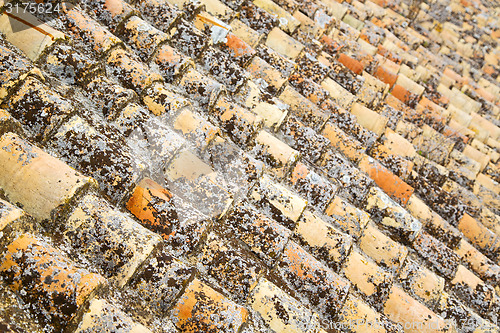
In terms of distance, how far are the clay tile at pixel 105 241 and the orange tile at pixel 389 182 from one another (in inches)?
85.6

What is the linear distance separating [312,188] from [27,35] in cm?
217

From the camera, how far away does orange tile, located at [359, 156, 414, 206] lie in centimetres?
354

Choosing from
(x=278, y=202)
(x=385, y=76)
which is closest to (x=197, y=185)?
(x=278, y=202)

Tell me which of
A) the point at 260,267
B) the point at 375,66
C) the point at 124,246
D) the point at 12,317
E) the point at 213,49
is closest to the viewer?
the point at 12,317

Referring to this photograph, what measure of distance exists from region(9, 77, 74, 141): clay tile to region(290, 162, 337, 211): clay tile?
1.65 meters

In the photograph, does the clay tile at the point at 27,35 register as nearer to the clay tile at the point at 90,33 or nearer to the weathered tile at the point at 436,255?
the clay tile at the point at 90,33

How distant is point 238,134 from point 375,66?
2.41 meters

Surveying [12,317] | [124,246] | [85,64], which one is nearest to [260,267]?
[124,246]

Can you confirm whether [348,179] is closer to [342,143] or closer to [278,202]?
[342,143]

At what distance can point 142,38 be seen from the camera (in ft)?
9.85

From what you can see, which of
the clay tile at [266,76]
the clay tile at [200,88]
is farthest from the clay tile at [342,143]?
the clay tile at [200,88]

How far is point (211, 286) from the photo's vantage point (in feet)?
7.32

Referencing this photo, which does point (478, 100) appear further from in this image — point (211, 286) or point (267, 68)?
point (211, 286)

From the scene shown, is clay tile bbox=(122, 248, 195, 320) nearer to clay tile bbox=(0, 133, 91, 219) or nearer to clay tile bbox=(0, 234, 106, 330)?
clay tile bbox=(0, 234, 106, 330)
